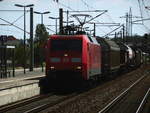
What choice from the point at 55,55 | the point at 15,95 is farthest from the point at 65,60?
the point at 15,95

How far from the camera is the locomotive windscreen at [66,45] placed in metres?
26.6

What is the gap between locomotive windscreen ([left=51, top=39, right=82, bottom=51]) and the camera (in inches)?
1048

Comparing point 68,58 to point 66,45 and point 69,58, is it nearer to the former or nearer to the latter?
point 69,58

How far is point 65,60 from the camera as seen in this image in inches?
1035

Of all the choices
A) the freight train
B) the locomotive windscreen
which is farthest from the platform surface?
the locomotive windscreen

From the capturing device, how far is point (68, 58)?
2633 centimetres

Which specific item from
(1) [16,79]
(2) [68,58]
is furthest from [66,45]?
(1) [16,79]

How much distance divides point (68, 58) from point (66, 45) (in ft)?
2.83

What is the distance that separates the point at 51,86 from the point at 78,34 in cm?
374

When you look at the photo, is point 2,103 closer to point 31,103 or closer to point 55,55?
point 31,103

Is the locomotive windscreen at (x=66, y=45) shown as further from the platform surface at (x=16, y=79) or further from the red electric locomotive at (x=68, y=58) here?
the platform surface at (x=16, y=79)

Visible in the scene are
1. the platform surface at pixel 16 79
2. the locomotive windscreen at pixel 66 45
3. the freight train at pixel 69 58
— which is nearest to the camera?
the freight train at pixel 69 58

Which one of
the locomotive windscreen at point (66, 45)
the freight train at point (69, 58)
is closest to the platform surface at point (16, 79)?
the freight train at point (69, 58)

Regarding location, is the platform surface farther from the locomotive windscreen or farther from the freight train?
the locomotive windscreen
